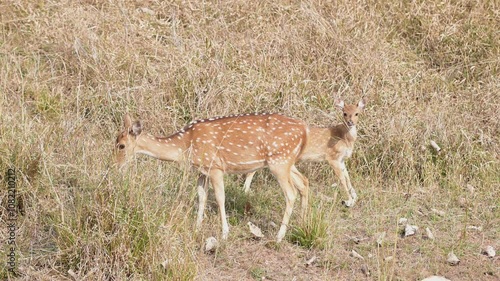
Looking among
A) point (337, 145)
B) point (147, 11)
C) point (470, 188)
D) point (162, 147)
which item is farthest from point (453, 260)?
point (147, 11)

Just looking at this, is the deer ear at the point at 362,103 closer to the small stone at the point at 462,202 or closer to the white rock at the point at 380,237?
the small stone at the point at 462,202

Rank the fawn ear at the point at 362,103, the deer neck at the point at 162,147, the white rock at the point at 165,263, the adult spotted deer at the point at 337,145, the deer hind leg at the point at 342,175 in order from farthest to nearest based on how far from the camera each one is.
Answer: the fawn ear at the point at 362,103 → the adult spotted deer at the point at 337,145 → the deer hind leg at the point at 342,175 → the deer neck at the point at 162,147 → the white rock at the point at 165,263

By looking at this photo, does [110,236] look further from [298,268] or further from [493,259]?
[493,259]

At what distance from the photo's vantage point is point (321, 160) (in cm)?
983

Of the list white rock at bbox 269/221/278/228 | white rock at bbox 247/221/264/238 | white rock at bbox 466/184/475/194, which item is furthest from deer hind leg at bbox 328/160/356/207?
white rock at bbox 466/184/475/194

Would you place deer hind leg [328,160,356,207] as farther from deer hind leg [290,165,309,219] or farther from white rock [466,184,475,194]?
white rock [466,184,475,194]

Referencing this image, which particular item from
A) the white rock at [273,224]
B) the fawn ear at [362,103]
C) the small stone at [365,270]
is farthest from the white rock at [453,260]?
the fawn ear at [362,103]

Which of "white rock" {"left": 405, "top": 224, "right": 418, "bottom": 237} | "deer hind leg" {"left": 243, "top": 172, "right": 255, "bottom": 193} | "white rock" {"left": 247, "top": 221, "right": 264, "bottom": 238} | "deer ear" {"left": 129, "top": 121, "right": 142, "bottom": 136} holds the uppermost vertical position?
"deer ear" {"left": 129, "top": 121, "right": 142, "bottom": 136}

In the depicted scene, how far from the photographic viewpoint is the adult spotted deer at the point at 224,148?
8914 millimetres

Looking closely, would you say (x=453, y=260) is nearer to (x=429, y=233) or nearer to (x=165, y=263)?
(x=429, y=233)

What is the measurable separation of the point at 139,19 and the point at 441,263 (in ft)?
17.1

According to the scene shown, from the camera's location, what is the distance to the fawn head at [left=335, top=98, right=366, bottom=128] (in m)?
9.87

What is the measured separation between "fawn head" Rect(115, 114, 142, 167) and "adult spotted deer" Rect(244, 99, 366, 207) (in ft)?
4.18

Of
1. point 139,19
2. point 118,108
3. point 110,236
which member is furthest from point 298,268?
point 139,19
